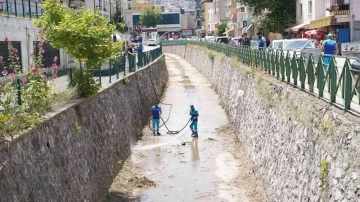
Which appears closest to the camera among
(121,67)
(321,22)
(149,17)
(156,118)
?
(156,118)

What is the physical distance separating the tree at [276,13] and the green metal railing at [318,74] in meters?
26.7

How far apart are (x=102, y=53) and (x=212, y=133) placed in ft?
31.9

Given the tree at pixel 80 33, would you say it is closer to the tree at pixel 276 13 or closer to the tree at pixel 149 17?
the tree at pixel 276 13

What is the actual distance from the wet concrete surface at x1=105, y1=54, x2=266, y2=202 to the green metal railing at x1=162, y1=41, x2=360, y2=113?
10.9ft

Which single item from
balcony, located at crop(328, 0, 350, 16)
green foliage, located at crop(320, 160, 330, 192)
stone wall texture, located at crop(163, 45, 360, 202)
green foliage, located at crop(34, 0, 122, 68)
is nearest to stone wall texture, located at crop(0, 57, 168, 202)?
green foliage, located at crop(34, 0, 122, 68)

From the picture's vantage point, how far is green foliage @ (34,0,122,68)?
1547 cm

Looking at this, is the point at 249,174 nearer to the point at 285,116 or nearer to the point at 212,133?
the point at 285,116

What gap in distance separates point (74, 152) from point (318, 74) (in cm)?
603

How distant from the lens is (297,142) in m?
12.0

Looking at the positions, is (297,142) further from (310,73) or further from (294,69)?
(294,69)

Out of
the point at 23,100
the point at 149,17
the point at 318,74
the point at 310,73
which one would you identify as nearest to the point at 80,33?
the point at 23,100

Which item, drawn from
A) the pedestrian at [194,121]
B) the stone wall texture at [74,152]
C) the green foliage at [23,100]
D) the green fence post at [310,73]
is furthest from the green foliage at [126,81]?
the green fence post at [310,73]

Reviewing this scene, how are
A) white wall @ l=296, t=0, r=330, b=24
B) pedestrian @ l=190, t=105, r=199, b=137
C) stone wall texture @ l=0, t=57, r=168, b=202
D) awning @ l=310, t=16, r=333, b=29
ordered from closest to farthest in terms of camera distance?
stone wall texture @ l=0, t=57, r=168, b=202 → pedestrian @ l=190, t=105, r=199, b=137 → awning @ l=310, t=16, r=333, b=29 → white wall @ l=296, t=0, r=330, b=24

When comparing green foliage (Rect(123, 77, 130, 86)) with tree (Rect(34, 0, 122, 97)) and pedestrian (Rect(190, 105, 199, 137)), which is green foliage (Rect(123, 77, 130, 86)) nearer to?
pedestrian (Rect(190, 105, 199, 137))
